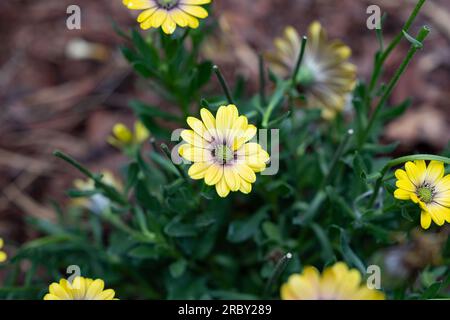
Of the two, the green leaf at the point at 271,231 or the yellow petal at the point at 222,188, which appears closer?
the yellow petal at the point at 222,188

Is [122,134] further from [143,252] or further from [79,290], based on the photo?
[79,290]

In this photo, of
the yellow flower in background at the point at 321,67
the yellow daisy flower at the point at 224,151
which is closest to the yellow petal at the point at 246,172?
the yellow daisy flower at the point at 224,151

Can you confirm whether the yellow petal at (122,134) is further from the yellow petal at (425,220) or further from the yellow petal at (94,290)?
the yellow petal at (425,220)

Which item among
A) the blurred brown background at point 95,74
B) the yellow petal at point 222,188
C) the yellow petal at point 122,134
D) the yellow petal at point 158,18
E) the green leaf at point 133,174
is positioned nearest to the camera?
the yellow petal at point 222,188

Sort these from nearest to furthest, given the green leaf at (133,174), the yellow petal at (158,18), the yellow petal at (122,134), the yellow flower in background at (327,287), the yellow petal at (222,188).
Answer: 1. the yellow flower in background at (327,287)
2. the yellow petal at (222,188)
3. the yellow petal at (158,18)
4. the green leaf at (133,174)
5. the yellow petal at (122,134)

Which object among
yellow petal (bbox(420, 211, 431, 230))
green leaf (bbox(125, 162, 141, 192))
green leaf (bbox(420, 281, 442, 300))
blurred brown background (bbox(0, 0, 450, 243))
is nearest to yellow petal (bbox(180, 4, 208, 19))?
green leaf (bbox(125, 162, 141, 192))

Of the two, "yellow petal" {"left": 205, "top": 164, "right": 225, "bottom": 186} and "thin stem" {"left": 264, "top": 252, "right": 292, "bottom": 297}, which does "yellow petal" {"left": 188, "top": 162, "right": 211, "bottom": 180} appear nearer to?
"yellow petal" {"left": 205, "top": 164, "right": 225, "bottom": 186}

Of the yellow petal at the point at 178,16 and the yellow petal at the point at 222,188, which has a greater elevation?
the yellow petal at the point at 178,16
